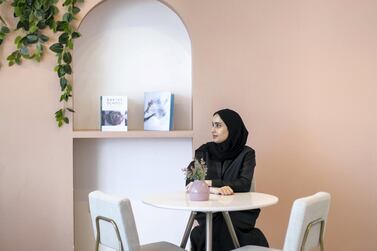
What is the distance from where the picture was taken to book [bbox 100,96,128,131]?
415 cm

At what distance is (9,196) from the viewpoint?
4059 millimetres

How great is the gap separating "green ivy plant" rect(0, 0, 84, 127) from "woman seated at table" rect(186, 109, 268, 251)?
44.5 inches

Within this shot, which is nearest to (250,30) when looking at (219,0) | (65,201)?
(219,0)

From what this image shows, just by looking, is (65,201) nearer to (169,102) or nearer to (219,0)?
(169,102)

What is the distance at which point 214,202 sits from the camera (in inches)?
118

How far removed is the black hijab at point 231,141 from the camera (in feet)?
12.0

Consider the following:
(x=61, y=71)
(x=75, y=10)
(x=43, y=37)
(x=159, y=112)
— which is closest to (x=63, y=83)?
(x=61, y=71)

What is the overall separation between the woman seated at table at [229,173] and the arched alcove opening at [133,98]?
0.78 meters

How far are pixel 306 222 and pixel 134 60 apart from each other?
7.10ft

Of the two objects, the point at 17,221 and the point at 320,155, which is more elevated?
the point at 320,155

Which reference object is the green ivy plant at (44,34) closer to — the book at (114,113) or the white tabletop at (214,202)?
the book at (114,113)

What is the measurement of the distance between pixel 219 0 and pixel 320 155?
1.41 m

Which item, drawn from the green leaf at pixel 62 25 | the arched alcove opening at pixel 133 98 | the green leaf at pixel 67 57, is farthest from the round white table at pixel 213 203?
the green leaf at pixel 62 25

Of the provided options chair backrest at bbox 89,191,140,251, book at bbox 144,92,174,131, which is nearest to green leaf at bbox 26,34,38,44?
book at bbox 144,92,174,131
